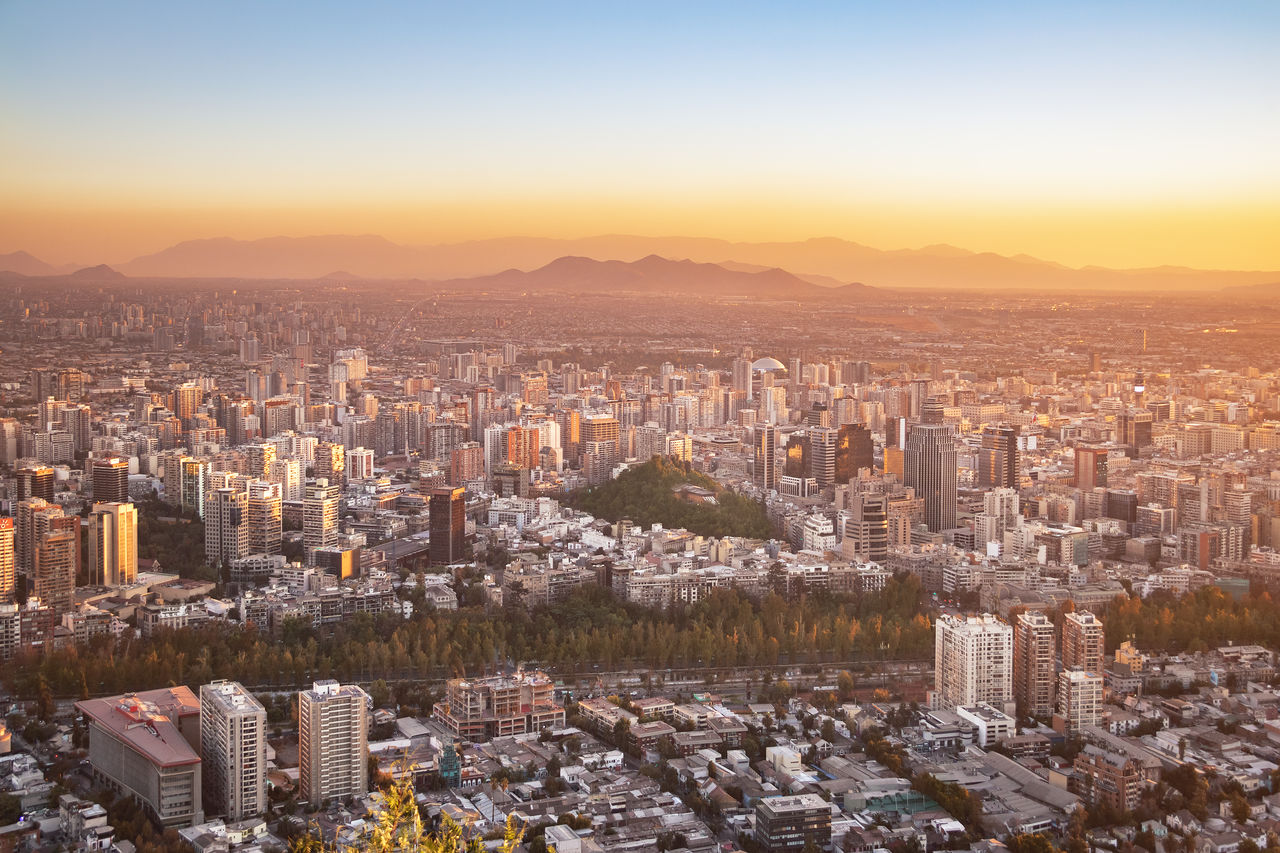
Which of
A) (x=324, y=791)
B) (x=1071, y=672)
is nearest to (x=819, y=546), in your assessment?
(x=1071, y=672)

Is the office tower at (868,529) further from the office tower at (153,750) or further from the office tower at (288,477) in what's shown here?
the office tower at (153,750)

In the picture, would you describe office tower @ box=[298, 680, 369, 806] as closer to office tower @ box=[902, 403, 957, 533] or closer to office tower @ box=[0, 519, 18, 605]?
office tower @ box=[0, 519, 18, 605]

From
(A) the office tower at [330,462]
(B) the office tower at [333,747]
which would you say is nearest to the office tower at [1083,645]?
(B) the office tower at [333,747]

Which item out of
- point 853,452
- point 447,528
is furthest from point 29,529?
point 853,452

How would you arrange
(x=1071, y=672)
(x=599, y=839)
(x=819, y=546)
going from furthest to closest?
(x=819, y=546), (x=1071, y=672), (x=599, y=839)

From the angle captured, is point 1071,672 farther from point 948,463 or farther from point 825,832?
point 948,463

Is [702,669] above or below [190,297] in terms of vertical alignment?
below
